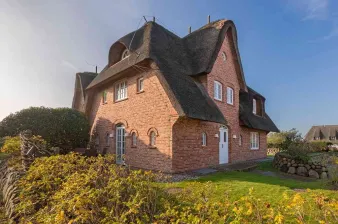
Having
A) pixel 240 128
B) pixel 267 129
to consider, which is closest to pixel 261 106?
pixel 267 129

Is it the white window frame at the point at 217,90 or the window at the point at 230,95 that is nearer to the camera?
the white window frame at the point at 217,90

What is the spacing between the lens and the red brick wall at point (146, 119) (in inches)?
416

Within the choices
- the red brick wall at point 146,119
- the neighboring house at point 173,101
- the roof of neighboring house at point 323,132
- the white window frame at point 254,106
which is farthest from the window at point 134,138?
the roof of neighboring house at point 323,132

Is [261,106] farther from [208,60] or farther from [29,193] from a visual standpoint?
[29,193]

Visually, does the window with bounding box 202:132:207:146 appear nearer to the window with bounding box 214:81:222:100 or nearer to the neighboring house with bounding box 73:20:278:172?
the neighboring house with bounding box 73:20:278:172

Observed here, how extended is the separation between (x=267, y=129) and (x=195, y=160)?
11.0 m

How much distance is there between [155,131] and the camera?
36.4 feet

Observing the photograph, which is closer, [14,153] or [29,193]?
[29,193]

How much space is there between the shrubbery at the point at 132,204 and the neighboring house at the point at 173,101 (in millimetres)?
5847

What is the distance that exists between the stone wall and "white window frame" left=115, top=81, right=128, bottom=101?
10916mm

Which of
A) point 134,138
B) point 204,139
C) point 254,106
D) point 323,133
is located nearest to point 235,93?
point 204,139

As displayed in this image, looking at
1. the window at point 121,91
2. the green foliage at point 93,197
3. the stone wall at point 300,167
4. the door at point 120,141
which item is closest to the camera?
the green foliage at point 93,197

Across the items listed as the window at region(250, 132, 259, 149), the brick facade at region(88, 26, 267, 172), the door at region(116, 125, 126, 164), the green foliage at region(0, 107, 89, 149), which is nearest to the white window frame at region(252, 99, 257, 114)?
the window at region(250, 132, 259, 149)

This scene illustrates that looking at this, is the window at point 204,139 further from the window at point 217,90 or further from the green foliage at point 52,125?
the green foliage at point 52,125
